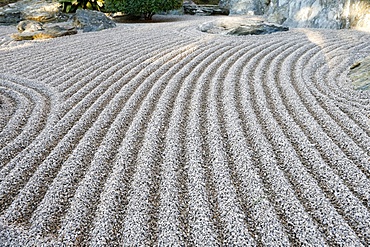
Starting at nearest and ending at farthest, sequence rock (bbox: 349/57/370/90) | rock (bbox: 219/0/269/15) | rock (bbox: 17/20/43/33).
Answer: rock (bbox: 349/57/370/90) → rock (bbox: 17/20/43/33) → rock (bbox: 219/0/269/15)

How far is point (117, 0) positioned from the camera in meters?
7.14

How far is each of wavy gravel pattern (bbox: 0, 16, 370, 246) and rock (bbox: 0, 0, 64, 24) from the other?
12.1ft

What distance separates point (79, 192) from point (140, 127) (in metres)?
0.66

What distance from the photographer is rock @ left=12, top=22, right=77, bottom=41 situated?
183 inches

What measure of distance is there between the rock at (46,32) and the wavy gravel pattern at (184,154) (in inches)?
73.8

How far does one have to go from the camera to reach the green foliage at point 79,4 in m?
6.89

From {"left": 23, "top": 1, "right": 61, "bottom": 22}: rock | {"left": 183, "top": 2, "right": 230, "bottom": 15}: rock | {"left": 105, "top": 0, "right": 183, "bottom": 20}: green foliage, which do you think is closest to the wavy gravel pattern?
{"left": 23, "top": 1, "right": 61, "bottom": 22}: rock

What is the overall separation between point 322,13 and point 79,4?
5.82 m

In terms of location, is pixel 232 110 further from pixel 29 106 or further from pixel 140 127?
pixel 29 106

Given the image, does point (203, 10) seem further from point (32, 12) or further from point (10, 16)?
point (10, 16)

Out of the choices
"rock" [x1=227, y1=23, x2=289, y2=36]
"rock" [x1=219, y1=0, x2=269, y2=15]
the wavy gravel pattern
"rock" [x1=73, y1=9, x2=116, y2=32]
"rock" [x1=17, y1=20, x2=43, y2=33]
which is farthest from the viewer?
"rock" [x1=219, y1=0, x2=269, y2=15]

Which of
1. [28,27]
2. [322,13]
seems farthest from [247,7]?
[28,27]

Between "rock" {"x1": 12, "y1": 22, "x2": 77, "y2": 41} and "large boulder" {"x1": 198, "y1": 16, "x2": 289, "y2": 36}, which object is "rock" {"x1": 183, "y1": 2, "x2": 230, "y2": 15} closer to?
"large boulder" {"x1": 198, "y1": 16, "x2": 289, "y2": 36}

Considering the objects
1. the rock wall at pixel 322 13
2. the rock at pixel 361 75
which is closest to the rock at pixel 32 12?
the rock wall at pixel 322 13
